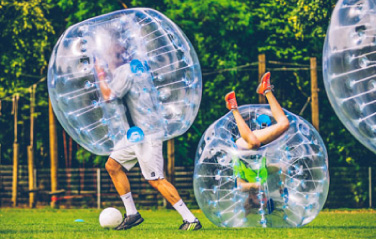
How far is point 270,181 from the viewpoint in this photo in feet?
25.3

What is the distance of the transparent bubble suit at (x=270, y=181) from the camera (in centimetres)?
773

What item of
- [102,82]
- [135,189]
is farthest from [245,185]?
[135,189]

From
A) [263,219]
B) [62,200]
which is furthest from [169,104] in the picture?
[62,200]

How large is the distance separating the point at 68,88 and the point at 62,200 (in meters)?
15.0

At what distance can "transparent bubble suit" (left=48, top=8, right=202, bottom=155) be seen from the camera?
7.58 metres

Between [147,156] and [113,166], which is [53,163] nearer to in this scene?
[113,166]

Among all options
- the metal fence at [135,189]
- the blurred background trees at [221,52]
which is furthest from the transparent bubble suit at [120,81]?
the metal fence at [135,189]

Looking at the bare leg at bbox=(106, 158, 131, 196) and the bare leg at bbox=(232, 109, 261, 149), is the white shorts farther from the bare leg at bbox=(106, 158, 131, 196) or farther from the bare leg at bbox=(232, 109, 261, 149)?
the bare leg at bbox=(232, 109, 261, 149)

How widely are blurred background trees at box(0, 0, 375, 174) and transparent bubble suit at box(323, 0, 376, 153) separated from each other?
13.3 meters

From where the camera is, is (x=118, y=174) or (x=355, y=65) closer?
(x=355, y=65)

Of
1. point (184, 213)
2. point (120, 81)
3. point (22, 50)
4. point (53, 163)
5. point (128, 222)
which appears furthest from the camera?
point (53, 163)

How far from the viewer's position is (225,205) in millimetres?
7895

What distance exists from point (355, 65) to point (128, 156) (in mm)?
2721

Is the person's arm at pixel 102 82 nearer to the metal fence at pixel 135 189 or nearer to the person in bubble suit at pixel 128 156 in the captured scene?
the person in bubble suit at pixel 128 156
